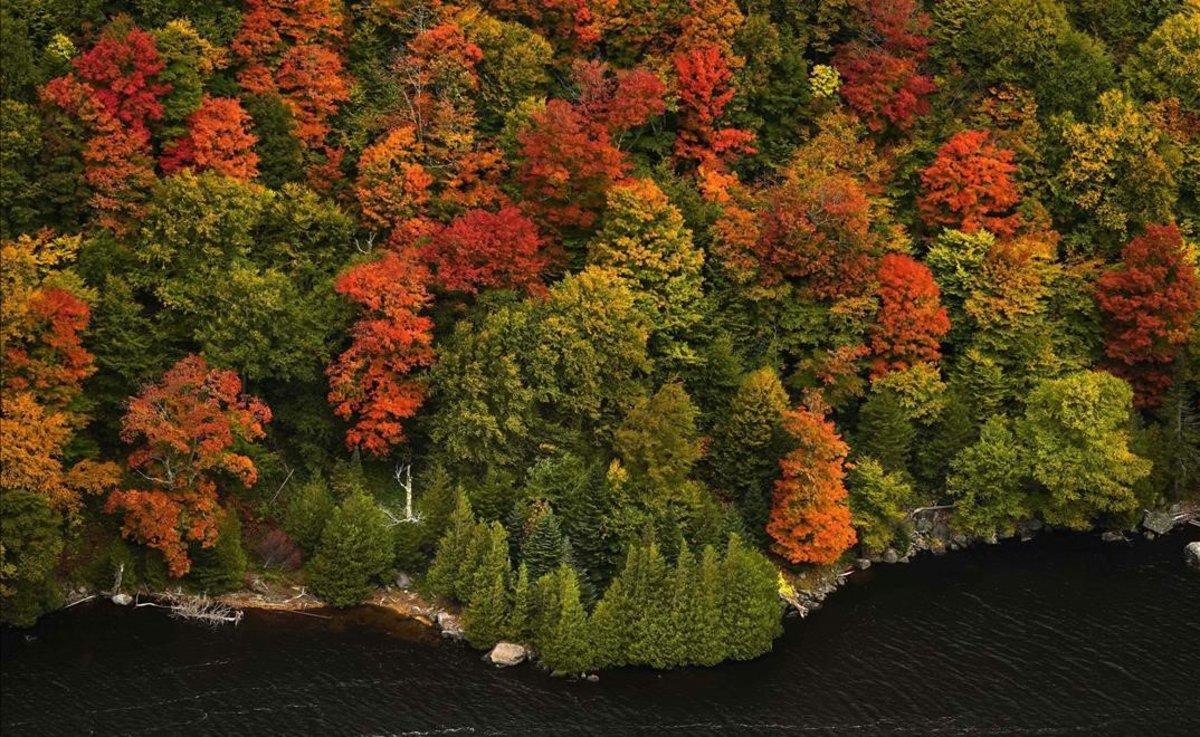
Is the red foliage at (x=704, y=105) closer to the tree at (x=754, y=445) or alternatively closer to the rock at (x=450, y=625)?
the tree at (x=754, y=445)

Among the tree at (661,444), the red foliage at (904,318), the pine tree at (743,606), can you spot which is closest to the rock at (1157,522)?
the red foliage at (904,318)

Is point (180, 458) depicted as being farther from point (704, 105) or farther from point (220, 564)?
point (704, 105)

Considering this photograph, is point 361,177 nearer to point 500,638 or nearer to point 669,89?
point 669,89

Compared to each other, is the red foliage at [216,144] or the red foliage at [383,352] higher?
the red foliage at [216,144]

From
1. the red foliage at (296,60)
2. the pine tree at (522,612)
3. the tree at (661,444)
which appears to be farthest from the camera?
the red foliage at (296,60)

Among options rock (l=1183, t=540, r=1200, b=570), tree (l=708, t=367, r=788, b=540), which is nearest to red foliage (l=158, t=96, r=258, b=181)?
tree (l=708, t=367, r=788, b=540)

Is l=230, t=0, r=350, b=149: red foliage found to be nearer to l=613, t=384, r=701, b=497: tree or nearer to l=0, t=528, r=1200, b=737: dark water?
l=613, t=384, r=701, b=497: tree

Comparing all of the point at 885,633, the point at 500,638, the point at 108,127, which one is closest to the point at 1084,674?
the point at 885,633
